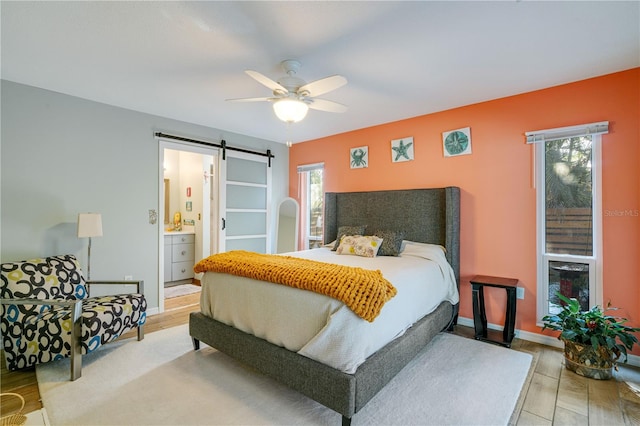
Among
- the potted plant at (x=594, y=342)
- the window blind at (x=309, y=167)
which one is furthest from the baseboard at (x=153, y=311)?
the potted plant at (x=594, y=342)

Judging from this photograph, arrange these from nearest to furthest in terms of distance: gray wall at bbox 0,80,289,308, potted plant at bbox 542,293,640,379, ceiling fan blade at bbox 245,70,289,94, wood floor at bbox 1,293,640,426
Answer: wood floor at bbox 1,293,640,426 < ceiling fan blade at bbox 245,70,289,94 < potted plant at bbox 542,293,640,379 < gray wall at bbox 0,80,289,308

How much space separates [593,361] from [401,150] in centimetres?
274

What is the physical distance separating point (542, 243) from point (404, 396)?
6.76ft

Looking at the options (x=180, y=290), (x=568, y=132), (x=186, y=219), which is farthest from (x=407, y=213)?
(x=186, y=219)

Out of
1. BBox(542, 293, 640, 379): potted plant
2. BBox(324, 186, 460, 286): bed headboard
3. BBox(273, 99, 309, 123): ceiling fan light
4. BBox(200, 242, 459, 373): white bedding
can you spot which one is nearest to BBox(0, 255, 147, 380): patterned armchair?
BBox(200, 242, 459, 373): white bedding

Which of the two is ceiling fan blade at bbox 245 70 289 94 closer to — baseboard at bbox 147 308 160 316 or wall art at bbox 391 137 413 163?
wall art at bbox 391 137 413 163

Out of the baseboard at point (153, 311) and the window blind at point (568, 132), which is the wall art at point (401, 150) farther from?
the baseboard at point (153, 311)

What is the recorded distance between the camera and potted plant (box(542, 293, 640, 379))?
7.31ft

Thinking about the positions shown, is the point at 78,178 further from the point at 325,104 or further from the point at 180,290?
the point at 325,104

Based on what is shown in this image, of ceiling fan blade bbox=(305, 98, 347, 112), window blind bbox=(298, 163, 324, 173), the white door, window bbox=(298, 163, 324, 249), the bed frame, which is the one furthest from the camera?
window bbox=(298, 163, 324, 249)

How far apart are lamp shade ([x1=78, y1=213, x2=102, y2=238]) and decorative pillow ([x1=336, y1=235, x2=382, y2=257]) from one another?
253cm

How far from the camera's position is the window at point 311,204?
198 inches

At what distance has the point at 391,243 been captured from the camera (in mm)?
3414

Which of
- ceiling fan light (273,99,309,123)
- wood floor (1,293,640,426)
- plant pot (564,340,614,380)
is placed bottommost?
wood floor (1,293,640,426)
